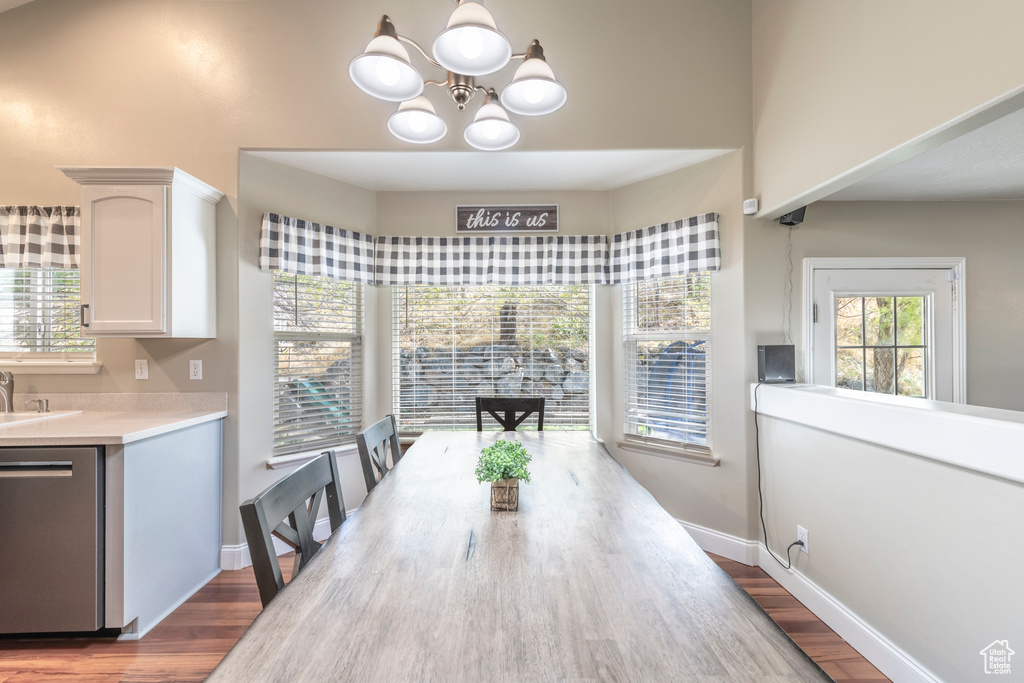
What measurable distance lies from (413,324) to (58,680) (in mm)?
2432

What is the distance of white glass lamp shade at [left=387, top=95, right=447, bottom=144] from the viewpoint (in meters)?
1.86

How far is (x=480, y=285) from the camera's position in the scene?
11.4 feet

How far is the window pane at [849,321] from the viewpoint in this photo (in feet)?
8.86

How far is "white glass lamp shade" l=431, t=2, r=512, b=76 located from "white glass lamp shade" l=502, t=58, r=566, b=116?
0.16 metres

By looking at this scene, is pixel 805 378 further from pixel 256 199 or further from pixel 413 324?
pixel 256 199

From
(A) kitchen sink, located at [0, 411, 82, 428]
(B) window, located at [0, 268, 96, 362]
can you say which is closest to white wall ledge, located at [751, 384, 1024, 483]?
(A) kitchen sink, located at [0, 411, 82, 428]

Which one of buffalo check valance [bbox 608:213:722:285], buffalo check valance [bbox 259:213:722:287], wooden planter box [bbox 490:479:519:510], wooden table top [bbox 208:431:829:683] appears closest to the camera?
wooden table top [bbox 208:431:829:683]

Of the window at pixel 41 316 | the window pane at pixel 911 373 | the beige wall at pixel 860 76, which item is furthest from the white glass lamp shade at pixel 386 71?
the window pane at pixel 911 373

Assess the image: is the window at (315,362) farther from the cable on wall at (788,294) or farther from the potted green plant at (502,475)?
the cable on wall at (788,294)

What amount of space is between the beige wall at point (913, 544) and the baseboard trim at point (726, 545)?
0.35 meters

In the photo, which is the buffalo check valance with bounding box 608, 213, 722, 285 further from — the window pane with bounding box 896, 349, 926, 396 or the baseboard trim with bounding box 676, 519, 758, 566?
the baseboard trim with bounding box 676, 519, 758, 566

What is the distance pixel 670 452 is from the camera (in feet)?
10.1

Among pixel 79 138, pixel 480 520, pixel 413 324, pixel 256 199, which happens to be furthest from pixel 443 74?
pixel 480 520

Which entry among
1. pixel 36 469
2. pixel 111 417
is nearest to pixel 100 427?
pixel 36 469
